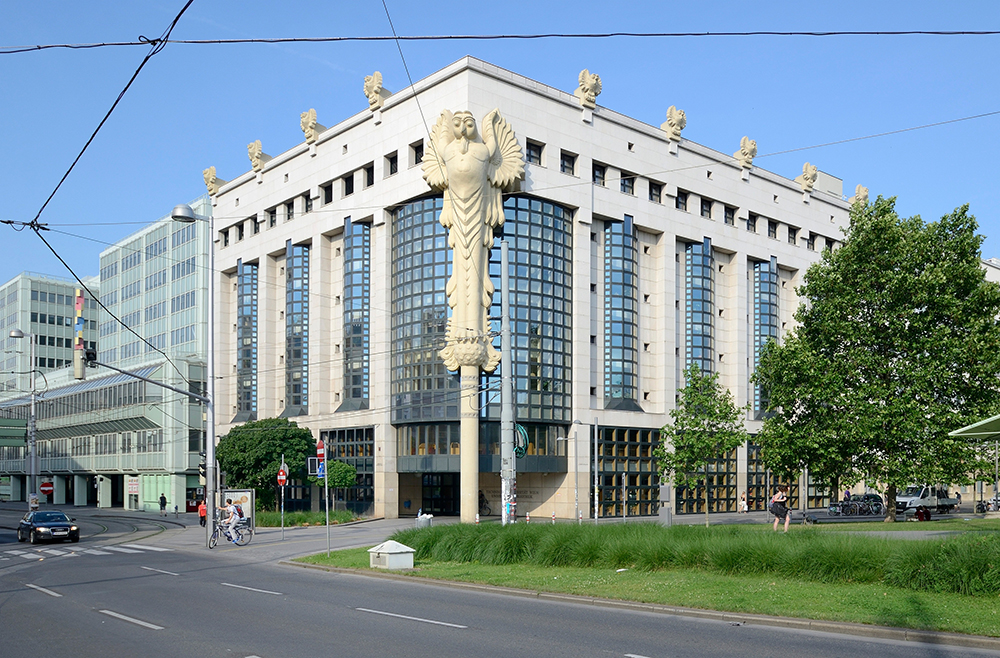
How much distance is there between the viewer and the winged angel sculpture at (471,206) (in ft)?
159

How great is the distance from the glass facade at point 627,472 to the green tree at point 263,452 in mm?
17810

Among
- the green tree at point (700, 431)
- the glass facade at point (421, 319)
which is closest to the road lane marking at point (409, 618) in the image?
the green tree at point (700, 431)

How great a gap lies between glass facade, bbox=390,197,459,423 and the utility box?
28080mm

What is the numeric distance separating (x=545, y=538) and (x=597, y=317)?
35032mm

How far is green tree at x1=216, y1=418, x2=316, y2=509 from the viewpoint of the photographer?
172 ft

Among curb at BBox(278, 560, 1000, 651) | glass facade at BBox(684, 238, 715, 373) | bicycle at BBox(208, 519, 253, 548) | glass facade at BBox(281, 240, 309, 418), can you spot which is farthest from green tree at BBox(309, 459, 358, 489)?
curb at BBox(278, 560, 1000, 651)

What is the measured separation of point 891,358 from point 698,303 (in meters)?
27.2

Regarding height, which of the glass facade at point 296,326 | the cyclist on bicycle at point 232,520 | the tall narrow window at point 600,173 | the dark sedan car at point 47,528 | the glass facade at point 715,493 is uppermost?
the tall narrow window at point 600,173

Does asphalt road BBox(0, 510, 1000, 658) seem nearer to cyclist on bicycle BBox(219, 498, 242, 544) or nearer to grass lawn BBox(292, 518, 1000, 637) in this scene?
grass lawn BBox(292, 518, 1000, 637)

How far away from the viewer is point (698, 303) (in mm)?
62750

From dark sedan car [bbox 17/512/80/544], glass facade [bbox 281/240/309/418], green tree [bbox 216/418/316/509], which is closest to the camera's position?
dark sedan car [bbox 17/512/80/544]

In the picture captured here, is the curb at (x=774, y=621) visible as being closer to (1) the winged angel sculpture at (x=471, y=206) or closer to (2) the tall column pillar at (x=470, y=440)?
(2) the tall column pillar at (x=470, y=440)

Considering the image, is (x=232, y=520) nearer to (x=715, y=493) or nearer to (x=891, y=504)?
(x=891, y=504)

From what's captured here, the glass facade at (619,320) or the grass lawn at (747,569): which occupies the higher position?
the glass facade at (619,320)
